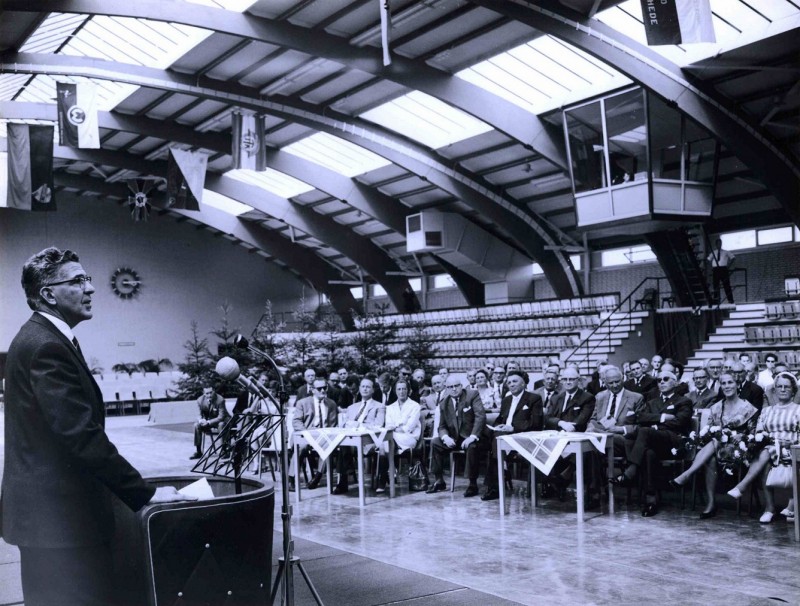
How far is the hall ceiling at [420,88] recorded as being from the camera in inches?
550

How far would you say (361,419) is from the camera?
9.52 meters

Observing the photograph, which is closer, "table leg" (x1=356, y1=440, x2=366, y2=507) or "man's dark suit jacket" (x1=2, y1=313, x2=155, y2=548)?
"man's dark suit jacket" (x1=2, y1=313, x2=155, y2=548)

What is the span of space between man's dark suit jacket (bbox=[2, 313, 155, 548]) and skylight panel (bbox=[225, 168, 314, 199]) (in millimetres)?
24344

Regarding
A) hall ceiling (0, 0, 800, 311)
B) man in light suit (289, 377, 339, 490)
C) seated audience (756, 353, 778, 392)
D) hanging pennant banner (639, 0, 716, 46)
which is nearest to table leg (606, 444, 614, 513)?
man in light suit (289, 377, 339, 490)

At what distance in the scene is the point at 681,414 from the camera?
7.38m

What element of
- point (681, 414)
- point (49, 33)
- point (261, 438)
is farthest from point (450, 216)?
point (261, 438)

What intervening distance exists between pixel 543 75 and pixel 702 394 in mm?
10407

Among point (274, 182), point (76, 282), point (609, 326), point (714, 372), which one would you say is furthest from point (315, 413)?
point (274, 182)

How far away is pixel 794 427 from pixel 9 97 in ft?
71.2

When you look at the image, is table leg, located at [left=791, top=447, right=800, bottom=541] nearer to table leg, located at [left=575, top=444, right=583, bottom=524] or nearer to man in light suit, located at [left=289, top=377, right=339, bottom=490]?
table leg, located at [left=575, top=444, right=583, bottom=524]

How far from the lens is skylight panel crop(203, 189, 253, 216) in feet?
100

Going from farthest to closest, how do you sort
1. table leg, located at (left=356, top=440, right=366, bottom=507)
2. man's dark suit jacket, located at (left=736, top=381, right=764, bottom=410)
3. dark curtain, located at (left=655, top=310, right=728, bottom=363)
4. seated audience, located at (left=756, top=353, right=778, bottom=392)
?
1. dark curtain, located at (left=655, top=310, right=728, bottom=363)
2. seated audience, located at (left=756, top=353, right=778, bottom=392)
3. table leg, located at (left=356, top=440, right=366, bottom=507)
4. man's dark suit jacket, located at (left=736, top=381, right=764, bottom=410)

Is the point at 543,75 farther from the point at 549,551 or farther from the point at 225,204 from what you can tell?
the point at 225,204

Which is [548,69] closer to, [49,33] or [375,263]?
[49,33]
